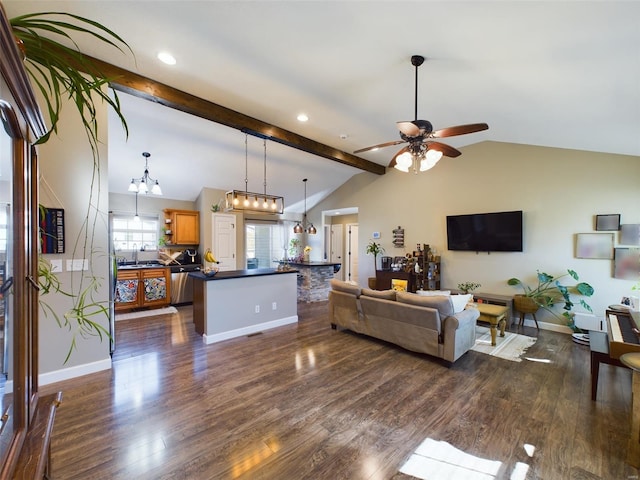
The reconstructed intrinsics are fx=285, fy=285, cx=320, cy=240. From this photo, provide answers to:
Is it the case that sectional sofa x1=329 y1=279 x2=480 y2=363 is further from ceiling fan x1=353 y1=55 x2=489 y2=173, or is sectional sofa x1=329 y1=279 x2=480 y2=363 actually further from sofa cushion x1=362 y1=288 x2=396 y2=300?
ceiling fan x1=353 y1=55 x2=489 y2=173

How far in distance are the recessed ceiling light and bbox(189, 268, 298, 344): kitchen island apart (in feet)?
8.44

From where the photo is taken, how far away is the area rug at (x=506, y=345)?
3609 mm

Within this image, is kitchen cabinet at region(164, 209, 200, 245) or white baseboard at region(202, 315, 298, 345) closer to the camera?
white baseboard at region(202, 315, 298, 345)

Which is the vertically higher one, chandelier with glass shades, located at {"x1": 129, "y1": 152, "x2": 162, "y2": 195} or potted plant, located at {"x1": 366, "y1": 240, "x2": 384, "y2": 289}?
chandelier with glass shades, located at {"x1": 129, "y1": 152, "x2": 162, "y2": 195}

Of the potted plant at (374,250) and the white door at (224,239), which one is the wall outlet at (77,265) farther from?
the potted plant at (374,250)

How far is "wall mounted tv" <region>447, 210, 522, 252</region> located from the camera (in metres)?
4.90

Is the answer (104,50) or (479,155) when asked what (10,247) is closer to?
(104,50)

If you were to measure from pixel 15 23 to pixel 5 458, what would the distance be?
1247 mm

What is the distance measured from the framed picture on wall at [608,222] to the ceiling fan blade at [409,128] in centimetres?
359

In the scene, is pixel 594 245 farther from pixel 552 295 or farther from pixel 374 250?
pixel 374 250

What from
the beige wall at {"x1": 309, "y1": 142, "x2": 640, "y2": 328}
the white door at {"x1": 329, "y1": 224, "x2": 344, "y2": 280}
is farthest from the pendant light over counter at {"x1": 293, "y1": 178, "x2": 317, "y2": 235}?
the beige wall at {"x1": 309, "y1": 142, "x2": 640, "y2": 328}

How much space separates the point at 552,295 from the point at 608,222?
1311 millimetres

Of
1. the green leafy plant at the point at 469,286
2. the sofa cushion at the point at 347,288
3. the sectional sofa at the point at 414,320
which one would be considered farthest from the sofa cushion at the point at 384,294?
the green leafy plant at the point at 469,286

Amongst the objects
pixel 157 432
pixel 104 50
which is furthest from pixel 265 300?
pixel 104 50
